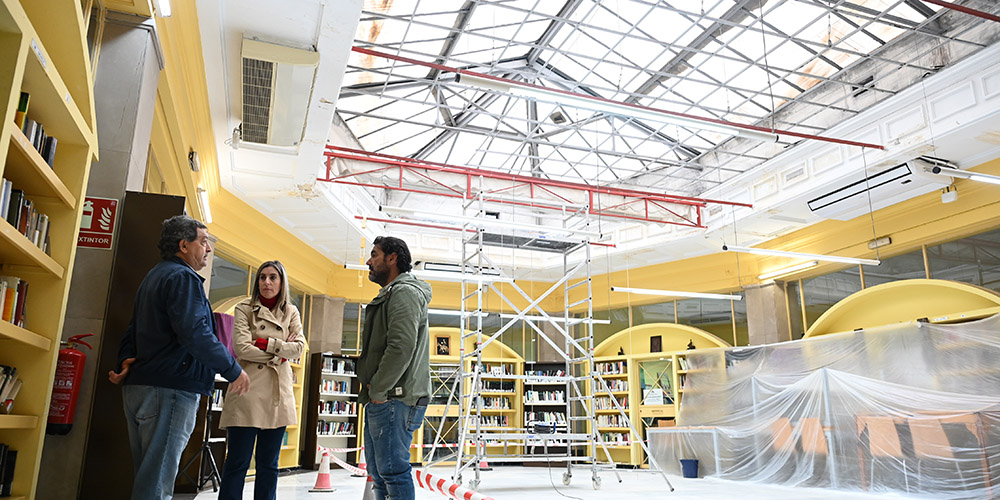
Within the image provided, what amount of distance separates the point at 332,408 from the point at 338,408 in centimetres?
17

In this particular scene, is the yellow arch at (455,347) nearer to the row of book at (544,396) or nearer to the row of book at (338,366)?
the row of book at (544,396)

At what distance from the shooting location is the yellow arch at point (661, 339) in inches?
456

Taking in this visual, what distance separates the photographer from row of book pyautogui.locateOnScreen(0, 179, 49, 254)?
2.35 m

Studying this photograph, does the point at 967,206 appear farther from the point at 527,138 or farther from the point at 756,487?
the point at 527,138

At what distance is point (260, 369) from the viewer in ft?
9.52

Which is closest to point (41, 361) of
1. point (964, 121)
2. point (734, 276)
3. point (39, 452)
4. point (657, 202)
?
point (39, 452)

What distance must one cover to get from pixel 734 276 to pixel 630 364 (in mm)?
2518

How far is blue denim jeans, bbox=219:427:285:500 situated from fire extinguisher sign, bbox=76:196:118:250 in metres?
1.37

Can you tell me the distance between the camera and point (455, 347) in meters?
12.8

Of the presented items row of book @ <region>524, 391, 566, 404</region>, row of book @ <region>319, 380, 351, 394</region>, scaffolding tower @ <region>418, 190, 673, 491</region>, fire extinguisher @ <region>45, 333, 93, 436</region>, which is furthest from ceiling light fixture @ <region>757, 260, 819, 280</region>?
fire extinguisher @ <region>45, 333, 93, 436</region>

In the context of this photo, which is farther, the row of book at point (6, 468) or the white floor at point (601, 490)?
the white floor at point (601, 490)

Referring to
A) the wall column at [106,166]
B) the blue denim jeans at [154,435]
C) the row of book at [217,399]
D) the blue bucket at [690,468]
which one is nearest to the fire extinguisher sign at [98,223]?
the wall column at [106,166]

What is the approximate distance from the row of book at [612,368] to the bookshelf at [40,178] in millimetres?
10652

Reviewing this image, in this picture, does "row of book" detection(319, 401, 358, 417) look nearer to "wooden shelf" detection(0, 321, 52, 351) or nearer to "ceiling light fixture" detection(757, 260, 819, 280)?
"ceiling light fixture" detection(757, 260, 819, 280)
